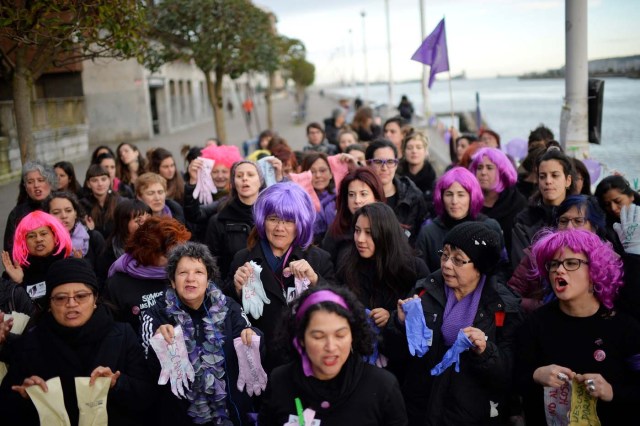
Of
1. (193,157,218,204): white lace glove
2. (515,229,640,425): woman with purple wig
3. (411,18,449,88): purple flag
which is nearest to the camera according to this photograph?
(515,229,640,425): woman with purple wig

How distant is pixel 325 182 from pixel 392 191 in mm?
967

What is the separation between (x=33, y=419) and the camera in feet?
11.8

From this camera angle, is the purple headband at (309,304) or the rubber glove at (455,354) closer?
the purple headband at (309,304)

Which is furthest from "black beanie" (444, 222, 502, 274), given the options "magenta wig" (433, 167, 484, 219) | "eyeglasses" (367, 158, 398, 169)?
"eyeglasses" (367, 158, 398, 169)

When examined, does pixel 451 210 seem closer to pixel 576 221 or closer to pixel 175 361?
pixel 576 221

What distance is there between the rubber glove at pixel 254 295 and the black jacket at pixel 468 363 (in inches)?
33.5

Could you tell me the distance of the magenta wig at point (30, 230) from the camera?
15.1 ft

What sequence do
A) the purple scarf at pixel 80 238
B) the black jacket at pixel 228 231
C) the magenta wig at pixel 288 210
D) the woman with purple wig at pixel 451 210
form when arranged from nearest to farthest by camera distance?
the magenta wig at pixel 288 210
the woman with purple wig at pixel 451 210
the black jacket at pixel 228 231
the purple scarf at pixel 80 238

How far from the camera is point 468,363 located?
138 inches

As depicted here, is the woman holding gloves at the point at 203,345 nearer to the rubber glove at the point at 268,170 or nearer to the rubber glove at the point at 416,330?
the rubber glove at the point at 416,330

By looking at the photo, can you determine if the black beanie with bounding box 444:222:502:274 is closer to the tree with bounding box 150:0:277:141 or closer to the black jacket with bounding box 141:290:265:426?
the black jacket with bounding box 141:290:265:426

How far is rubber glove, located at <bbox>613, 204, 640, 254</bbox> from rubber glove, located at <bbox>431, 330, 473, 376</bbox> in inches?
49.0

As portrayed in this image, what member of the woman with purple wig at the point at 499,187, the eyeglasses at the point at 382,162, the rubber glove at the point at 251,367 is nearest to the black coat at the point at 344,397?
the rubber glove at the point at 251,367

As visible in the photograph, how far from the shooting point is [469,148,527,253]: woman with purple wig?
5844mm
